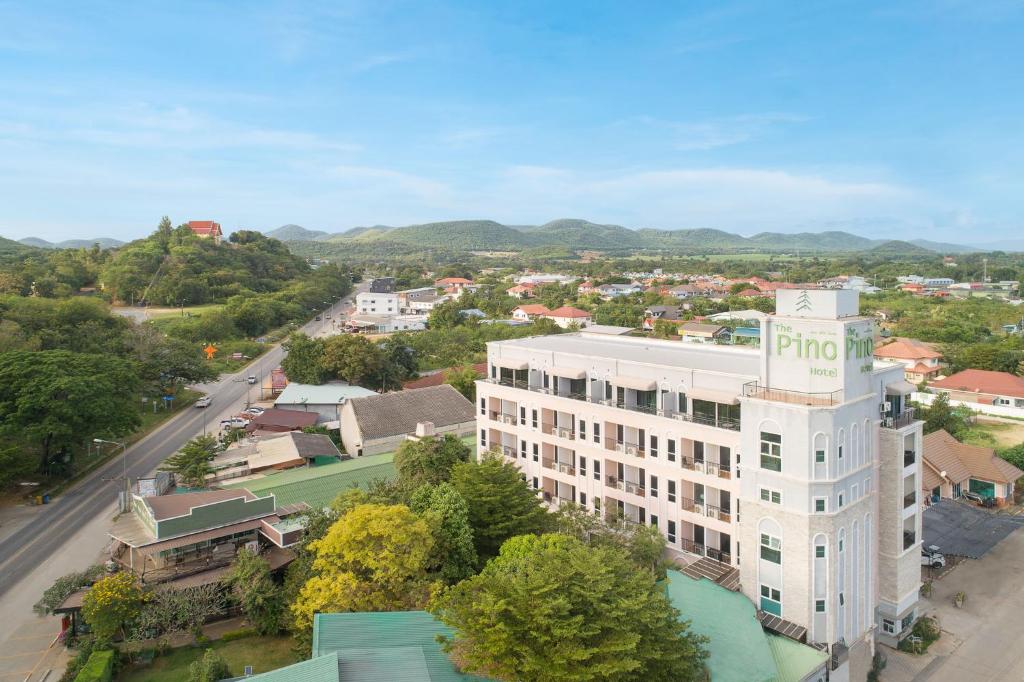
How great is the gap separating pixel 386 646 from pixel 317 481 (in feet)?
48.3

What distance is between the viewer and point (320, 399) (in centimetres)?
4828

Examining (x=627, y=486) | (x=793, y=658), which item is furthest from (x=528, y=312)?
(x=793, y=658)

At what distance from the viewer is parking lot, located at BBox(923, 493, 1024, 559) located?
88.4ft

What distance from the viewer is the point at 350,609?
18406mm

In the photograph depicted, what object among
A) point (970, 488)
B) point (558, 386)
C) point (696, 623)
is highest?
point (558, 386)

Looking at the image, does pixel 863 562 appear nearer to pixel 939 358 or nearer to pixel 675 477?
pixel 675 477

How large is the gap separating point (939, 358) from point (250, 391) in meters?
63.7

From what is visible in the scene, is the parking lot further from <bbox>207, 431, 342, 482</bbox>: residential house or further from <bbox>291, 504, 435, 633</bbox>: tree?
<bbox>207, 431, 342, 482</bbox>: residential house

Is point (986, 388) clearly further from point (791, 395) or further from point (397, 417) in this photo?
point (397, 417)

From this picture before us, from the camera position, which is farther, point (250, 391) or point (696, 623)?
point (250, 391)

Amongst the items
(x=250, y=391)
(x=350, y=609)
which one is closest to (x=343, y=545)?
(x=350, y=609)

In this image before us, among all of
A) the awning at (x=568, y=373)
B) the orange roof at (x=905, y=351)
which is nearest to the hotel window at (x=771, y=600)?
the awning at (x=568, y=373)

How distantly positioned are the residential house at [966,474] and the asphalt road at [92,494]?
38.8 m

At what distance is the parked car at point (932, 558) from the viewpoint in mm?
27531
